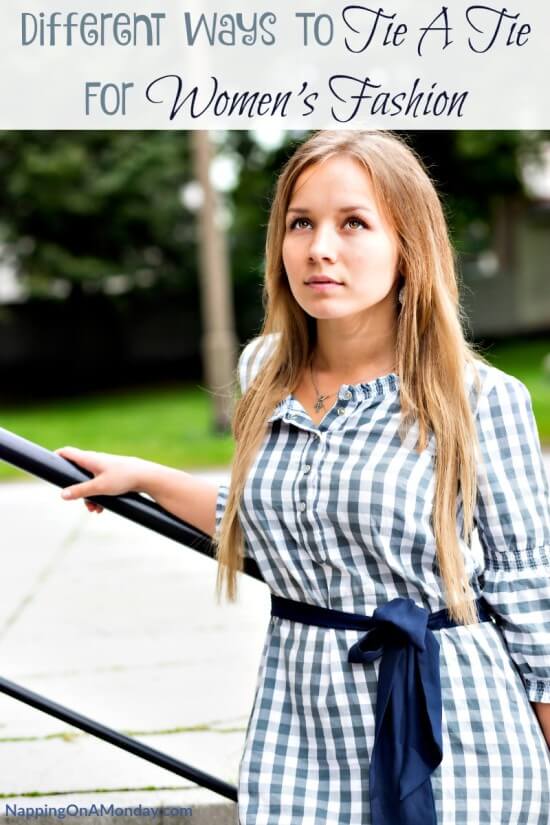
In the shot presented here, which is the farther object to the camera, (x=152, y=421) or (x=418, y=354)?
(x=152, y=421)

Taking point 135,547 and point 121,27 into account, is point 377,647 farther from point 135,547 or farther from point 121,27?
point 135,547

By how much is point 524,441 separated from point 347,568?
0.33 meters

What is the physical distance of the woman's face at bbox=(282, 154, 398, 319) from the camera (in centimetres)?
160

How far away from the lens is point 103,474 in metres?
1.74

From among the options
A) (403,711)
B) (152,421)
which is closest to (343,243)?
(403,711)

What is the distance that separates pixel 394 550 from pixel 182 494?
0.43m

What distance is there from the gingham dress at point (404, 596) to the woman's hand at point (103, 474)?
0.85ft

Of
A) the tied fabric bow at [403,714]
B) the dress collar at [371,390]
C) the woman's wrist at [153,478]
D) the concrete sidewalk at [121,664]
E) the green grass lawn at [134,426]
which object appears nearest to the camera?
the tied fabric bow at [403,714]

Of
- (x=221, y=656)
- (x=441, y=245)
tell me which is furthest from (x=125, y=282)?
(x=441, y=245)

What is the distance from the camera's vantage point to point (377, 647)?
61.3 inches

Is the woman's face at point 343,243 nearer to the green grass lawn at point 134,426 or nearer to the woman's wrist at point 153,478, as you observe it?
the woman's wrist at point 153,478

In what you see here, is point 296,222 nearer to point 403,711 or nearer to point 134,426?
point 403,711

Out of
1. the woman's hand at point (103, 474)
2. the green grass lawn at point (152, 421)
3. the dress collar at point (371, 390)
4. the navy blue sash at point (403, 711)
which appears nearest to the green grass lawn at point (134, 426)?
the green grass lawn at point (152, 421)

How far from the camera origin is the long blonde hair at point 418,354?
157 centimetres
